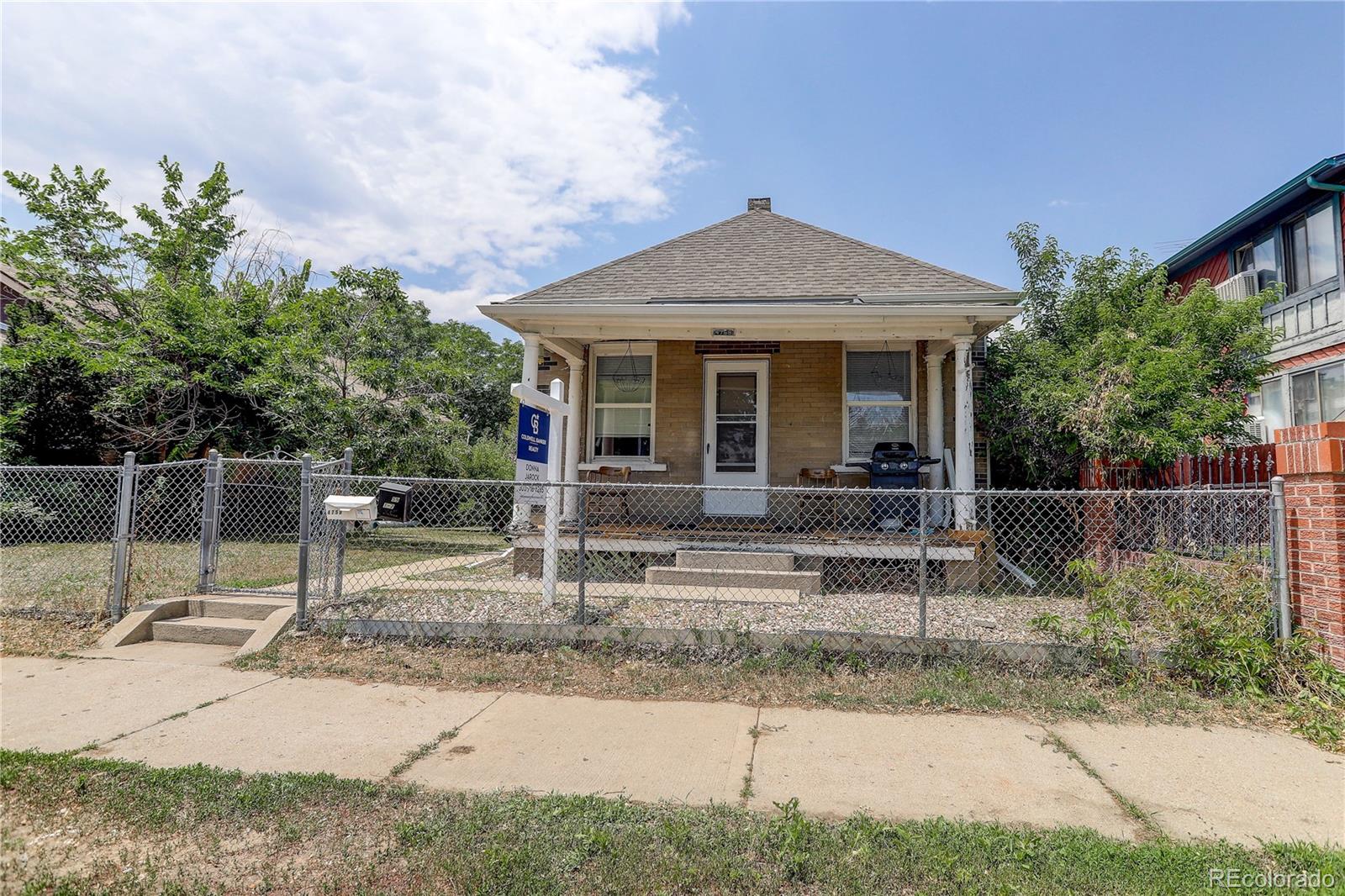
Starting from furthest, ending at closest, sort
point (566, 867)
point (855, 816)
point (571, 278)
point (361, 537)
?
point (361, 537), point (571, 278), point (855, 816), point (566, 867)

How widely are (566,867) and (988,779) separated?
2.09 metres

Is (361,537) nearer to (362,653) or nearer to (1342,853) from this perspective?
(362,653)

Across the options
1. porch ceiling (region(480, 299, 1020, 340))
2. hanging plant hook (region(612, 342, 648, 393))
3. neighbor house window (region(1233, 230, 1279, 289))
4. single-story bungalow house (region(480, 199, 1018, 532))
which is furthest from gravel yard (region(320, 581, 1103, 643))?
neighbor house window (region(1233, 230, 1279, 289))

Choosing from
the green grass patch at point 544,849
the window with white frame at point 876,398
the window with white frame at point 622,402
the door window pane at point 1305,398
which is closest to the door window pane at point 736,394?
the window with white frame at point 622,402

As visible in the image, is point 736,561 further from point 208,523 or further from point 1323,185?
point 1323,185

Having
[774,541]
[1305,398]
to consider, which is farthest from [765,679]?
[1305,398]

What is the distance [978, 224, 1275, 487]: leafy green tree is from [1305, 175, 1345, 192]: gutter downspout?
4.32 meters

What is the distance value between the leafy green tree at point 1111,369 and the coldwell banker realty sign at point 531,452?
6.08 meters

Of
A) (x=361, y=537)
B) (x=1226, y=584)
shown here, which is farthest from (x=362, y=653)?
(x=361, y=537)

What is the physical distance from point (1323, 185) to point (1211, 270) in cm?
A: 430

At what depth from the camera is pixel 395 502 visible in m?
6.83

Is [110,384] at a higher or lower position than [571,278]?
lower

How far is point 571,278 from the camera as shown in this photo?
10570 millimetres

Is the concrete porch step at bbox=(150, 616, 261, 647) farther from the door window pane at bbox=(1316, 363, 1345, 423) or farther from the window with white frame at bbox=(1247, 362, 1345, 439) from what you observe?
the door window pane at bbox=(1316, 363, 1345, 423)
